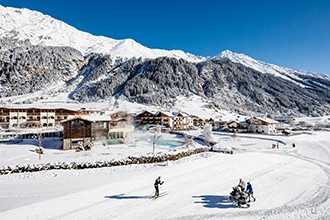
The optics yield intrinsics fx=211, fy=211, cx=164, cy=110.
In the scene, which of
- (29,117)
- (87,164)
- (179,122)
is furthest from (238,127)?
(29,117)

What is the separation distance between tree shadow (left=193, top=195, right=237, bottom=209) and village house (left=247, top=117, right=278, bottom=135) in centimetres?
5391

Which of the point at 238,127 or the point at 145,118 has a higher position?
the point at 145,118

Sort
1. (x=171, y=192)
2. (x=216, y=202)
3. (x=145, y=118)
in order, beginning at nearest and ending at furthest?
(x=216, y=202), (x=171, y=192), (x=145, y=118)

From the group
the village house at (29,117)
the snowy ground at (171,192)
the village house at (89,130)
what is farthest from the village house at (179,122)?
the snowy ground at (171,192)

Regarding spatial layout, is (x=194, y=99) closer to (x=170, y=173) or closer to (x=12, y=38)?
(x=170, y=173)

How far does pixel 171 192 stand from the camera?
15031 mm

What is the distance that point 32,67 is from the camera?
164 meters

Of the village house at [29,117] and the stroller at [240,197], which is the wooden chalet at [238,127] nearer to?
the village house at [29,117]

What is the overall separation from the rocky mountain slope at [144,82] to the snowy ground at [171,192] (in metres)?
97.8

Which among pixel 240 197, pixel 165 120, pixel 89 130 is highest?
pixel 165 120

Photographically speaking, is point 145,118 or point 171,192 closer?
point 171,192

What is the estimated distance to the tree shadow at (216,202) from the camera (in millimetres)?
12992

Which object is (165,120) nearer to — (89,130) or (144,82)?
(89,130)

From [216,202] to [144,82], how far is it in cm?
12814
